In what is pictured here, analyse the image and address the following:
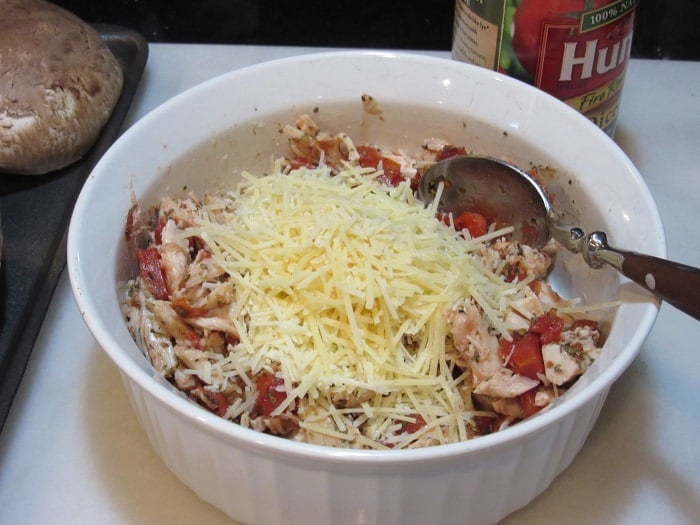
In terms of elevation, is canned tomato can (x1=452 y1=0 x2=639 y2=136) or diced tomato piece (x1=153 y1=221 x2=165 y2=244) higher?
canned tomato can (x1=452 y1=0 x2=639 y2=136)

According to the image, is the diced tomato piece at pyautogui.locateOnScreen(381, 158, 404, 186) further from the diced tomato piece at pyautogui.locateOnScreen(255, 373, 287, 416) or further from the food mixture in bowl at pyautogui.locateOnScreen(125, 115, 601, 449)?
the diced tomato piece at pyautogui.locateOnScreen(255, 373, 287, 416)

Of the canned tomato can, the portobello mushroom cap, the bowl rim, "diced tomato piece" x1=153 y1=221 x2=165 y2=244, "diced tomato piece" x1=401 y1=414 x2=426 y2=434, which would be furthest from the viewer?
the portobello mushroom cap

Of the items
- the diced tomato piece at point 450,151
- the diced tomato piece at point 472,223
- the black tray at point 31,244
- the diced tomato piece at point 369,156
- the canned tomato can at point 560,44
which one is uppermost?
the canned tomato can at point 560,44

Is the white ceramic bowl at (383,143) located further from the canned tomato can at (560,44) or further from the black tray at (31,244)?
the black tray at (31,244)

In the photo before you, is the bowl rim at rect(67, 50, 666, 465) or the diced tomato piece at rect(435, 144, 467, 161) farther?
the diced tomato piece at rect(435, 144, 467, 161)

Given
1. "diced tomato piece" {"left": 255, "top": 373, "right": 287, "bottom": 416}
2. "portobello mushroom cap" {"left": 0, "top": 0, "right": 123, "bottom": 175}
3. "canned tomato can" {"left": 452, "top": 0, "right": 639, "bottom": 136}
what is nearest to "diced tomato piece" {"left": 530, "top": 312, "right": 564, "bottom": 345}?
"diced tomato piece" {"left": 255, "top": 373, "right": 287, "bottom": 416}

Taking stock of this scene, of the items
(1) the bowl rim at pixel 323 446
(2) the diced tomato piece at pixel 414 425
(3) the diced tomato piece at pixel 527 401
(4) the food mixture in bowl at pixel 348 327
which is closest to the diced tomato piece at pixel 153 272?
(4) the food mixture in bowl at pixel 348 327

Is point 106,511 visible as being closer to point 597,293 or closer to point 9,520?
point 9,520
